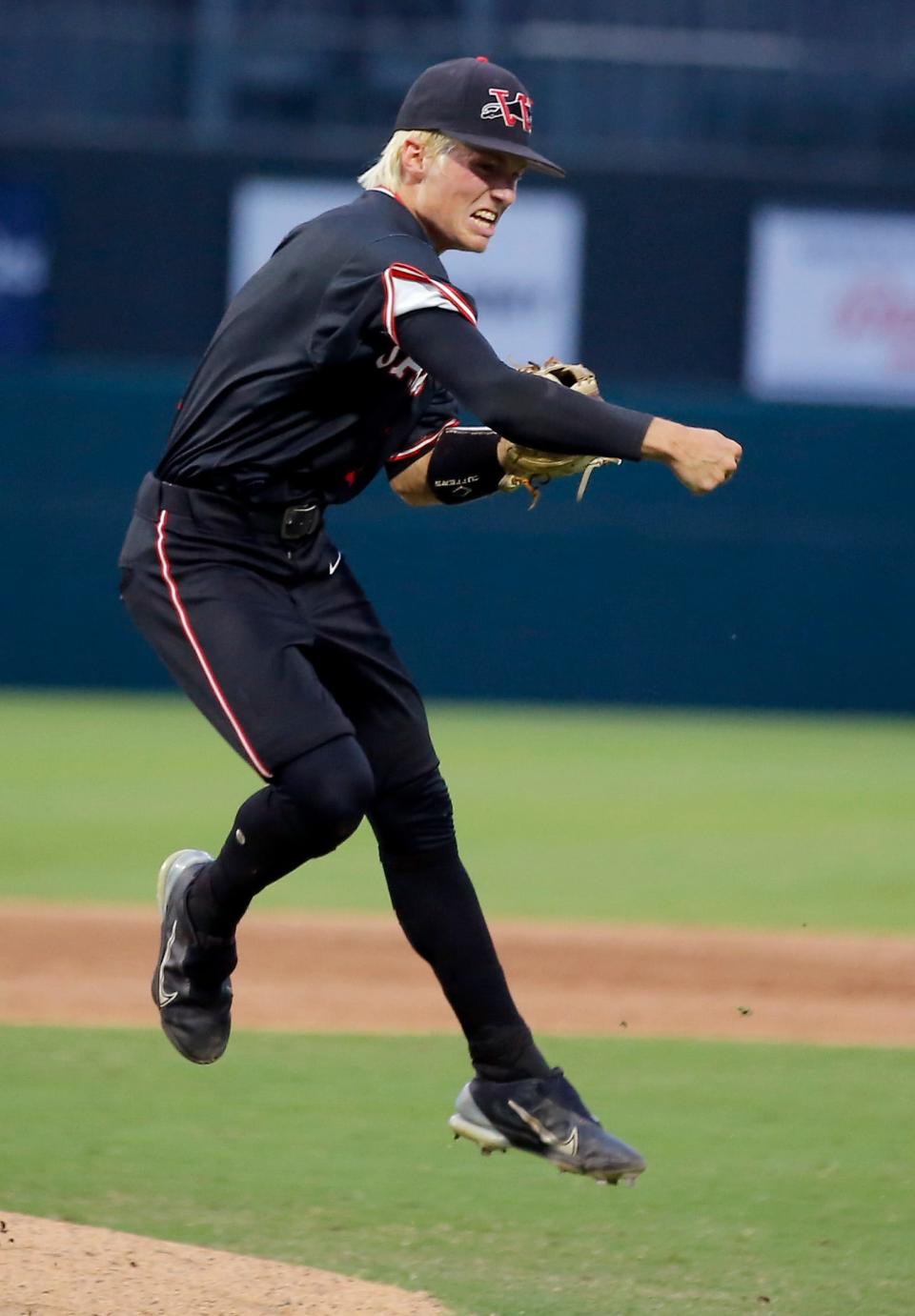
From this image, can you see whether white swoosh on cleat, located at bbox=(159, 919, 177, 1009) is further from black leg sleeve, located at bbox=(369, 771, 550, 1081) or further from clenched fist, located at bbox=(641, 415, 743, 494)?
clenched fist, located at bbox=(641, 415, 743, 494)

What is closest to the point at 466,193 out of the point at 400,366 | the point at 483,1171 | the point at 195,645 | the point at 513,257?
the point at 400,366

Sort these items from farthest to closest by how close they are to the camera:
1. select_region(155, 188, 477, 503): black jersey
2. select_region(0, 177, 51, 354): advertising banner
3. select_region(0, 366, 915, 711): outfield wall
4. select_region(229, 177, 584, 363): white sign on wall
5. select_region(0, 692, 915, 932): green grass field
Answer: select_region(229, 177, 584, 363): white sign on wall
select_region(0, 177, 51, 354): advertising banner
select_region(0, 366, 915, 711): outfield wall
select_region(0, 692, 915, 932): green grass field
select_region(155, 188, 477, 503): black jersey

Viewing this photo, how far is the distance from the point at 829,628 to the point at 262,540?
11620 millimetres

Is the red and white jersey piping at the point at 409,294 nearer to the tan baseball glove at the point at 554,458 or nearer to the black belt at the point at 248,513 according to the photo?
the tan baseball glove at the point at 554,458

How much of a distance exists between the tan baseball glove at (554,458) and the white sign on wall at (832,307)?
495 inches

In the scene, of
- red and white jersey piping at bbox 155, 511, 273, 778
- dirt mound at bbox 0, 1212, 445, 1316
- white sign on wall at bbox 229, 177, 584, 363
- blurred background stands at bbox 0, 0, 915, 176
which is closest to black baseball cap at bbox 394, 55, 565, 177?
red and white jersey piping at bbox 155, 511, 273, 778

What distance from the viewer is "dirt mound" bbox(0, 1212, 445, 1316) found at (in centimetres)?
362

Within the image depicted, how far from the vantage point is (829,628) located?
15266mm

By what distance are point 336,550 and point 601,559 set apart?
36.4 ft

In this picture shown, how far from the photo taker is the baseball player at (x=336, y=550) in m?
3.67

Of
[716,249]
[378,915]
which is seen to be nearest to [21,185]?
[716,249]

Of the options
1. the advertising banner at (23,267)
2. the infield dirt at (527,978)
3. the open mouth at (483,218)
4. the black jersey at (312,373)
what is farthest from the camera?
the advertising banner at (23,267)

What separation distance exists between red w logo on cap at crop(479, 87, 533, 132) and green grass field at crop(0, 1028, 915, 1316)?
1.99 m

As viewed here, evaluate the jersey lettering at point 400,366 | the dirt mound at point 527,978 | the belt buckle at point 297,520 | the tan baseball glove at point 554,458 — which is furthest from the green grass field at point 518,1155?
the jersey lettering at point 400,366
